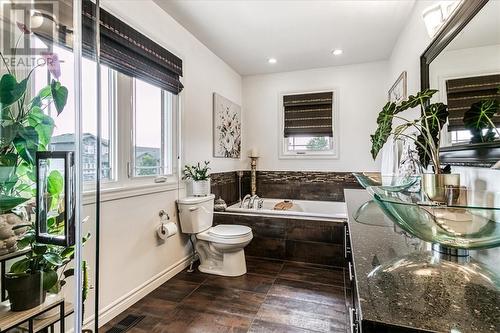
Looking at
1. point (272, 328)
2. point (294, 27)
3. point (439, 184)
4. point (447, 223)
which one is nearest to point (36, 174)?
point (447, 223)

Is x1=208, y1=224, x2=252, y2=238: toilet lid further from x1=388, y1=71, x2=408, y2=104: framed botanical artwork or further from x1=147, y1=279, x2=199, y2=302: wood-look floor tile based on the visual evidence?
x1=388, y1=71, x2=408, y2=104: framed botanical artwork

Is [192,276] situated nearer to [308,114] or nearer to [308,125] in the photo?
[308,125]

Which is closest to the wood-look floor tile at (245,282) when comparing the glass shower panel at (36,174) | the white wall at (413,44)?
the glass shower panel at (36,174)

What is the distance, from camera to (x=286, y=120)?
420cm

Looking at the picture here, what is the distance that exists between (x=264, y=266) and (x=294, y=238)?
463 millimetres

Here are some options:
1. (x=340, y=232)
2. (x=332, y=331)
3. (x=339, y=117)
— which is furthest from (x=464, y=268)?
(x=339, y=117)

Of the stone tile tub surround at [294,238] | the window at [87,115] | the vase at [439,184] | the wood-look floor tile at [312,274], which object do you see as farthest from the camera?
the stone tile tub surround at [294,238]

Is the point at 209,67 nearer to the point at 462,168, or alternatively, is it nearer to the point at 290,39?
the point at 290,39

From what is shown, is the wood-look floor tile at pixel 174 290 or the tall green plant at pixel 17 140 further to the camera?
the wood-look floor tile at pixel 174 290

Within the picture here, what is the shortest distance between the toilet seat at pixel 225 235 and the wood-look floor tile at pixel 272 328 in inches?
32.4

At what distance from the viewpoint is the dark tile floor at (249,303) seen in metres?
1.85

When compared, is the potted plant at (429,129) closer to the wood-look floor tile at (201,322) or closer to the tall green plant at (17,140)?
the wood-look floor tile at (201,322)

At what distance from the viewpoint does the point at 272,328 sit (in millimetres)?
1812

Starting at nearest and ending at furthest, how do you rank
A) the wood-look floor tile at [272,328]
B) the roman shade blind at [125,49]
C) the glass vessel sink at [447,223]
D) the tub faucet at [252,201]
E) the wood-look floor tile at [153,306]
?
the glass vessel sink at [447,223], the roman shade blind at [125,49], the wood-look floor tile at [272,328], the wood-look floor tile at [153,306], the tub faucet at [252,201]
